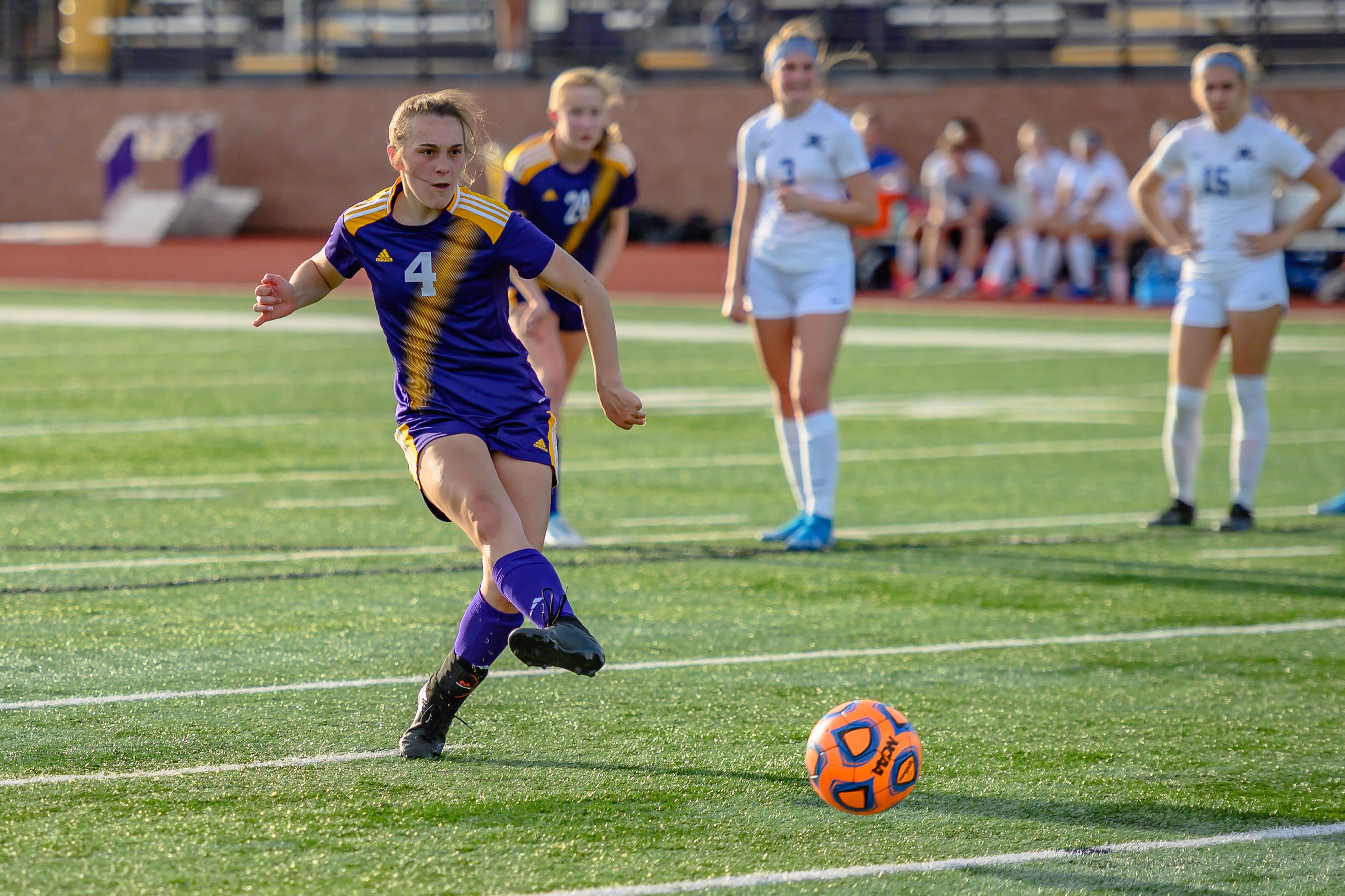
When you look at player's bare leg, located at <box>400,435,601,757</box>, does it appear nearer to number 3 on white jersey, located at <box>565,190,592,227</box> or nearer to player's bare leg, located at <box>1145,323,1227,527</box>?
number 3 on white jersey, located at <box>565,190,592,227</box>

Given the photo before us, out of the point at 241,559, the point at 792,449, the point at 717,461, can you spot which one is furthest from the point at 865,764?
the point at 717,461

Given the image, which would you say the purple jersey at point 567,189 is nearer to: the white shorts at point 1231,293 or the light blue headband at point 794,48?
the light blue headband at point 794,48

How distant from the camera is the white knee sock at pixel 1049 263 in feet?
82.5

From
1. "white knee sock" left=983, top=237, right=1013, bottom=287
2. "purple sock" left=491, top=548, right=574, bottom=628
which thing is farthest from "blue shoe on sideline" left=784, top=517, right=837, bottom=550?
"white knee sock" left=983, top=237, right=1013, bottom=287

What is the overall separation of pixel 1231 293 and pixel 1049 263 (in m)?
16.3

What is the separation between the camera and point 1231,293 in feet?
30.1

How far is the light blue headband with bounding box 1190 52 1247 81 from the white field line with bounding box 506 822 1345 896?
5233 mm

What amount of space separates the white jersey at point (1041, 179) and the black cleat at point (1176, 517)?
16.0m

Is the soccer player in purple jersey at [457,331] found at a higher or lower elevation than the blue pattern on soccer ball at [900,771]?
higher

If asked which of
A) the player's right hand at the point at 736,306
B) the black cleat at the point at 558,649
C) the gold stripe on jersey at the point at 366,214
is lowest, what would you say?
the black cleat at the point at 558,649

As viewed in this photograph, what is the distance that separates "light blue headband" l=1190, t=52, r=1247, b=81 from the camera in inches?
352

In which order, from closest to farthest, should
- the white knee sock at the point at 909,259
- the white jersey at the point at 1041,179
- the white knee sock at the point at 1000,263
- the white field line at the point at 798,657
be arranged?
the white field line at the point at 798,657
the white jersey at the point at 1041,179
the white knee sock at the point at 1000,263
the white knee sock at the point at 909,259

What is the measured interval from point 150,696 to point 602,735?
1441mm

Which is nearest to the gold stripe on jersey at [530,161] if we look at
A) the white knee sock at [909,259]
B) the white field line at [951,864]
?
the white field line at [951,864]
